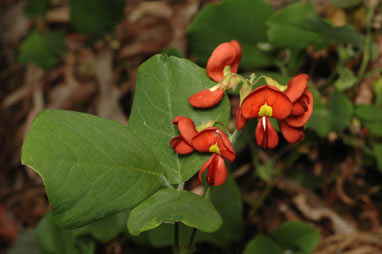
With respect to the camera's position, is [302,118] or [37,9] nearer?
[302,118]

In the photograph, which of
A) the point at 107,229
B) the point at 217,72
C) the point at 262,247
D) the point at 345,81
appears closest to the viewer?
the point at 217,72

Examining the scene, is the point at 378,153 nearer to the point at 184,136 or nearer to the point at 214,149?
the point at 214,149

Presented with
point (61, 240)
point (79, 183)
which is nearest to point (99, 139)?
point (79, 183)

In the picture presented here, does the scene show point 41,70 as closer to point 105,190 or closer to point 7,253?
point 7,253

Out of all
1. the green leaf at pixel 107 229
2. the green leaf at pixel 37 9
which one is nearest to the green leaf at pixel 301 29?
the green leaf at pixel 107 229

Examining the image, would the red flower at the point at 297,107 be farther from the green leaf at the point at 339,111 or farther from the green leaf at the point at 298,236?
the green leaf at the point at 298,236

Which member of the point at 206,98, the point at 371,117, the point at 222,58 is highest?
the point at 222,58

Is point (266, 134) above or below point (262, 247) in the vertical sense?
above

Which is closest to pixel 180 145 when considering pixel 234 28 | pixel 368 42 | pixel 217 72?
pixel 217 72
